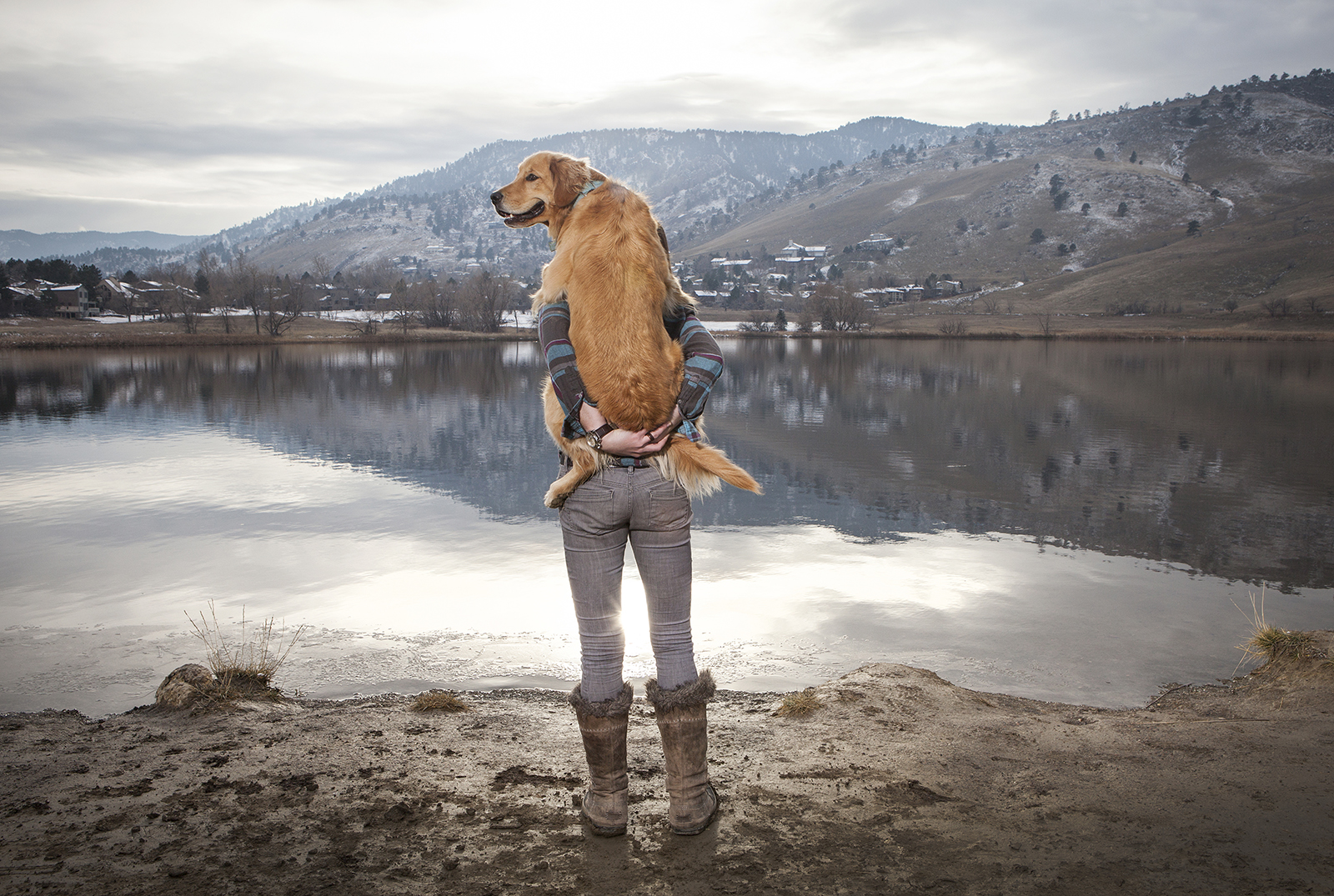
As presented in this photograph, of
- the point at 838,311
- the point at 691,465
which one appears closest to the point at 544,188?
the point at 691,465

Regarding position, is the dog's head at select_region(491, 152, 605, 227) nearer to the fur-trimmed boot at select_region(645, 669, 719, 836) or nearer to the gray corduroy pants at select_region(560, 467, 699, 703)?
the gray corduroy pants at select_region(560, 467, 699, 703)

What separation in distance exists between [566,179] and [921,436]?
19.8 metres

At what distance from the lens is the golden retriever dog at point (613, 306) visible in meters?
2.92

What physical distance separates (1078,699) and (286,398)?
30359 mm

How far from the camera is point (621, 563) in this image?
10.5 ft

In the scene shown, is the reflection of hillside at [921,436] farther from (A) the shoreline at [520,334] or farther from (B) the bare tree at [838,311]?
(B) the bare tree at [838,311]

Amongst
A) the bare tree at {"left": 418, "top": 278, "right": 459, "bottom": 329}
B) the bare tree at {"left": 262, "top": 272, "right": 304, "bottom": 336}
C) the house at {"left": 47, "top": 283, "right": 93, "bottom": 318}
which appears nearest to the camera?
the bare tree at {"left": 262, "top": 272, "right": 304, "bottom": 336}

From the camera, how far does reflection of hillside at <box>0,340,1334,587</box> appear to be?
12578 millimetres

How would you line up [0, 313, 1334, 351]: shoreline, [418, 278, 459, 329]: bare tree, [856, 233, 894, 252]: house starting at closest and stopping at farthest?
[0, 313, 1334, 351]: shoreline
[418, 278, 459, 329]: bare tree
[856, 233, 894, 252]: house

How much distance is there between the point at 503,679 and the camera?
640 cm

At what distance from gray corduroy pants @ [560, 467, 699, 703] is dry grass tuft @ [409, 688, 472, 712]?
223 centimetres

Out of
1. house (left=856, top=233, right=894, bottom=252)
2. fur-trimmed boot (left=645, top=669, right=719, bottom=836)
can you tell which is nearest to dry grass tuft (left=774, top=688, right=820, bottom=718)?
fur-trimmed boot (left=645, top=669, right=719, bottom=836)

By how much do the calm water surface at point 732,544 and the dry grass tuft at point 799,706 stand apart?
4.23 ft

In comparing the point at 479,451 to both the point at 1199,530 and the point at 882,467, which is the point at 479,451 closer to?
the point at 882,467
